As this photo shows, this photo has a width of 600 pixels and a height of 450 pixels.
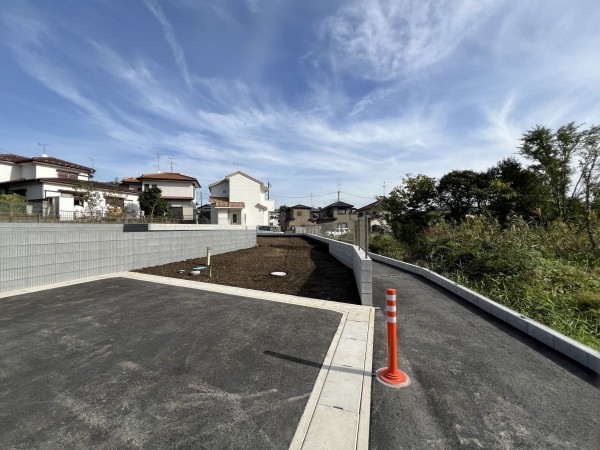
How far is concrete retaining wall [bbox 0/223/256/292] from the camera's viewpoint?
680cm

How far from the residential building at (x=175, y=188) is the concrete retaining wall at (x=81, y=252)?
2637 centimetres

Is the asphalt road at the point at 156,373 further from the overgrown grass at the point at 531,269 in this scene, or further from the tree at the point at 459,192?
the tree at the point at 459,192

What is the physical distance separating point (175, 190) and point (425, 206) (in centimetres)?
3134

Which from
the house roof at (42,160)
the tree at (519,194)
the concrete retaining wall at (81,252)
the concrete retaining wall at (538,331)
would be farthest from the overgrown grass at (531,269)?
the house roof at (42,160)

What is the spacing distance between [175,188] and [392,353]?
3985cm

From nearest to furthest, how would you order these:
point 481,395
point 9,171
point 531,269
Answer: point 481,395 < point 531,269 < point 9,171

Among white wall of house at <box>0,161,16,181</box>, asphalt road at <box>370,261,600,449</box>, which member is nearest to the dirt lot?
asphalt road at <box>370,261,600,449</box>

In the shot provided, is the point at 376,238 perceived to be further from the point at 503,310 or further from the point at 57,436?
the point at 57,436

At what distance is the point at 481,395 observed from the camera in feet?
9.50

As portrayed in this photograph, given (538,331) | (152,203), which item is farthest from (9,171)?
(538,331)

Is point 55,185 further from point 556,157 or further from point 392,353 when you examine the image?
point 556,157

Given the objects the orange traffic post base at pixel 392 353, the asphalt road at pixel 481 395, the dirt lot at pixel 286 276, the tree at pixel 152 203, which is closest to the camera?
the asphalt road at pixel 481 395

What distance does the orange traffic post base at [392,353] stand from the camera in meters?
3.11

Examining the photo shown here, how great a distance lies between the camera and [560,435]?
235 cm
